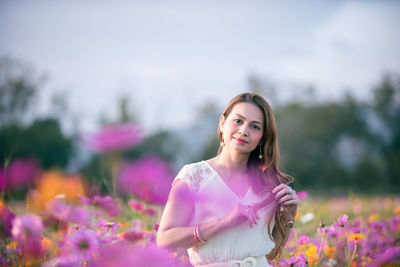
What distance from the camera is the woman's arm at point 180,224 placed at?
62.5 inches

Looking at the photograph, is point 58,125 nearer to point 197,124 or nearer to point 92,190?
point 92,190

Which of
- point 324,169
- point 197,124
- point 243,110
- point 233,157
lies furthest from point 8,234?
point 197,124

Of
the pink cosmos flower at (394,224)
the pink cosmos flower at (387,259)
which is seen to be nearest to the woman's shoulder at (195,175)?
the pink cosmos flower at (387,259)

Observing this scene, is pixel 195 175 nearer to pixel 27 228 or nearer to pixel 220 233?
pixel 220 233

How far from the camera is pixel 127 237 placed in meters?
1.51

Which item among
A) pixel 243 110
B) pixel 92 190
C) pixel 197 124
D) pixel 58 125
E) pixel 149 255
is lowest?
pixel 197 124

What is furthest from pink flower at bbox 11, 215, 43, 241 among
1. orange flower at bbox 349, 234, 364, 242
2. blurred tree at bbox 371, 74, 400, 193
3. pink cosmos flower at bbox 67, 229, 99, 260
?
blurred tree at bbox 371, 74, 400, 193

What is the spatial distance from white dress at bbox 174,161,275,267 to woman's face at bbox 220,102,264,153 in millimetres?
183

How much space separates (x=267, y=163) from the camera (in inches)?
76.4

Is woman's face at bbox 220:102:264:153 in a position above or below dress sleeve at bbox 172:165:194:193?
above

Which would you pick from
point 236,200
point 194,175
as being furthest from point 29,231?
point 236,200

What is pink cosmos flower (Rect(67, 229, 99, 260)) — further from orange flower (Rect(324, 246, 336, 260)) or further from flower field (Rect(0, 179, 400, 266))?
orange flower (Rect(324, 246, 336, 260))

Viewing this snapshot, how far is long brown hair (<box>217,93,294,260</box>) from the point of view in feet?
6.08

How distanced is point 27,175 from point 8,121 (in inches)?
549
